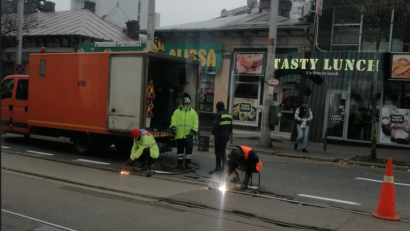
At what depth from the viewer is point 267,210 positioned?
675 cm

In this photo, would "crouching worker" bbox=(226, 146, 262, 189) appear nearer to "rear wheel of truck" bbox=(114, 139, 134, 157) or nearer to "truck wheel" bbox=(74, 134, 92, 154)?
"rear wheel of truck" bbox=(114, 139, 134, 157)

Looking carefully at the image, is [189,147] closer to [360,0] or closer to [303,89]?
[303,89]

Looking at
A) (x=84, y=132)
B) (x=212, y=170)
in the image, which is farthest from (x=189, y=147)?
(x=84, y=132)

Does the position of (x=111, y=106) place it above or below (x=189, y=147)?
above

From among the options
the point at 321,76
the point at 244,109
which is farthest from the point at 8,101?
the point at 321,76

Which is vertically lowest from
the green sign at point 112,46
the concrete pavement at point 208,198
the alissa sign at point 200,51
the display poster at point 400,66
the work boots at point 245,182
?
the concrete pavement at point 208,198

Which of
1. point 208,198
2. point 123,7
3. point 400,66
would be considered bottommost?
point 208,198

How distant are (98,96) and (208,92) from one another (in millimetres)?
9804

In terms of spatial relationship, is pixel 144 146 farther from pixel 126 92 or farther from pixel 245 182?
pixel 245 182

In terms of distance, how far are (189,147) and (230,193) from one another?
8.19 feet

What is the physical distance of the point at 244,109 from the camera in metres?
19.6

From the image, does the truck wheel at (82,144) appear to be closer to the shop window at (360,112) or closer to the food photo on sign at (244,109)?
the food photo on sign at (244,109)

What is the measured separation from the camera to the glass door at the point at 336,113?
1661cm

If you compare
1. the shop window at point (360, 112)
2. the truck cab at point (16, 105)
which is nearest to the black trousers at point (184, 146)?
the truck cab at point (16, 105)
